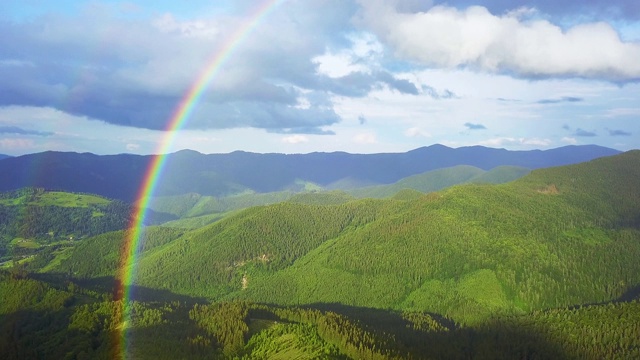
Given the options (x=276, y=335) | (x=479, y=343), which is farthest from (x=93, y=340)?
(x=479, y=343)

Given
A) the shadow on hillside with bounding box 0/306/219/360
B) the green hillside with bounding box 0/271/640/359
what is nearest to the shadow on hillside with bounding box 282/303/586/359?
the green hillside with bounding box 0/271/640/359

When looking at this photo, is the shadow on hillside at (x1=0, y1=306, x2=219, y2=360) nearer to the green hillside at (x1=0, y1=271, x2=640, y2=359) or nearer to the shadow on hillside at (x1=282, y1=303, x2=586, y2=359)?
the green hillside at (x1=0, y1=271, x2=640, y2=359)

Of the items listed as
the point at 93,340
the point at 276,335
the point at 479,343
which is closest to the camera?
the point at 93,340

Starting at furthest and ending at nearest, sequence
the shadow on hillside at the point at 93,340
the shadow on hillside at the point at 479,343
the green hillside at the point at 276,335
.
→ the shadow on hillside at the point at 479,343
the green hillside at the point at 276,335
the shadow on hillside at the point at 93,340

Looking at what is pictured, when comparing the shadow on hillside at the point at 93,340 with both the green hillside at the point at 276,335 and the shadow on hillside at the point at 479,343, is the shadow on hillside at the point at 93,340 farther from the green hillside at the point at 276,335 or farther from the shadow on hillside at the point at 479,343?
the shadow on hillside at the point at 479,343

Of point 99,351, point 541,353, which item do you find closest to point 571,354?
point 541,353

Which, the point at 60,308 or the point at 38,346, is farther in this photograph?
the point at 60,308

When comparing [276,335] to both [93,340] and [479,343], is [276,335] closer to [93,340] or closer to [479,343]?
[93,340]

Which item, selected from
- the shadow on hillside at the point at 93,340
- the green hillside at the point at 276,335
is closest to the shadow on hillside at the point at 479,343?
the green hillside at the point at 276,335

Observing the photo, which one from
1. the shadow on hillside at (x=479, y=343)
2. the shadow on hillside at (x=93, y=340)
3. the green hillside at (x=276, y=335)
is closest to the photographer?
the shadow on hillside at (x=93, y=340)

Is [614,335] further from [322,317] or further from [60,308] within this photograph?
[60,308]

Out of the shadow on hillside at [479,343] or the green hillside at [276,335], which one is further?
the shadow on hillside at [479,343]
